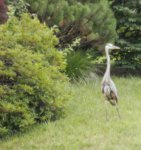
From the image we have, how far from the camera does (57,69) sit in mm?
8367

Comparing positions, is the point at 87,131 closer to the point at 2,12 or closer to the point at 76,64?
the point at 2,12

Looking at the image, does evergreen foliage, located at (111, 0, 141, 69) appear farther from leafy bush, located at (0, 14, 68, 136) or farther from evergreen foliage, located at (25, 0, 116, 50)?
leafy bush, located at (0, 14, 68, 136)

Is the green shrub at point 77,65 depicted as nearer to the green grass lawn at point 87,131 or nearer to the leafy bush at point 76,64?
the leafy bush at point 76,64

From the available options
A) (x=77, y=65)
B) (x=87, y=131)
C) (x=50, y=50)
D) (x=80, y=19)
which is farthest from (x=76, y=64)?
(x=87, y=131)

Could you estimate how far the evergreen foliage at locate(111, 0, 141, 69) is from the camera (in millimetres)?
11359

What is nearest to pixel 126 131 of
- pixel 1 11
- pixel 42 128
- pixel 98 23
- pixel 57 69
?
pixel 42 128

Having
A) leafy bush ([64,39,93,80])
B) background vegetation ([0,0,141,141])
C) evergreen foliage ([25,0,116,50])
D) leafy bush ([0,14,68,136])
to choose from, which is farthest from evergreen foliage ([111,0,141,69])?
leafy bush ([0,14,68,136])

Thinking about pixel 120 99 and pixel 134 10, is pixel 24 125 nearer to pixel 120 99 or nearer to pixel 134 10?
pixel 120 99

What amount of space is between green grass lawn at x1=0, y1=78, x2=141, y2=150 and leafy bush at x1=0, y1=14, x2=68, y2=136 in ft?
0.89

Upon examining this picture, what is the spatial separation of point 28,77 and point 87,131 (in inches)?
49.3

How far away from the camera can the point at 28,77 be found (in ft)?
25.0

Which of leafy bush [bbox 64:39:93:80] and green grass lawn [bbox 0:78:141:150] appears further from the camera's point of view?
leafy bush [bbox 64:39:93:80]

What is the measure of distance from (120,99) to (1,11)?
2980 millimetres

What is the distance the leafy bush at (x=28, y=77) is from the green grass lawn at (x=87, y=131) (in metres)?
0.27
